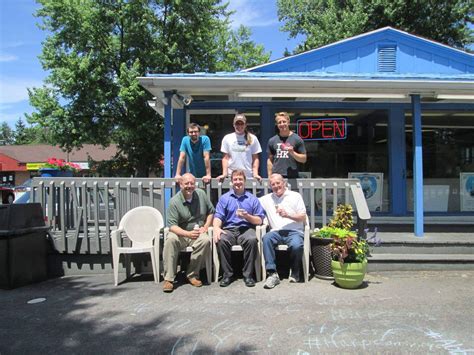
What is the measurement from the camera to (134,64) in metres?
16.9

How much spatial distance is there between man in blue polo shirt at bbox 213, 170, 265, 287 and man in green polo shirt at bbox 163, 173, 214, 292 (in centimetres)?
18

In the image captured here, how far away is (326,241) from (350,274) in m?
0.51

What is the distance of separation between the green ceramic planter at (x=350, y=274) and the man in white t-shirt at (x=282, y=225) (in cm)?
52

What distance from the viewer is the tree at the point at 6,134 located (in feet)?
322

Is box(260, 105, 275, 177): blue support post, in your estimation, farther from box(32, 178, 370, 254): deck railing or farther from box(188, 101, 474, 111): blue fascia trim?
box(32, 178, 370, 254): deck railing

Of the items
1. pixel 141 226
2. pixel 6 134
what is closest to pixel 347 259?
pixel 141 226

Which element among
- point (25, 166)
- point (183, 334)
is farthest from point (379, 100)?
point (25, 166)

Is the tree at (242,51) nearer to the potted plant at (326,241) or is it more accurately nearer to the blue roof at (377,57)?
the blue roof at (377,57)

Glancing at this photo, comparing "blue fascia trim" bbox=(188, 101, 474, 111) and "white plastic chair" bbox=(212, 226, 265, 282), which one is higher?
"blue fascia trim" bbox=(188, 101, 474, 111)

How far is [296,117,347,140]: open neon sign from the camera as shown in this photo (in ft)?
25.4

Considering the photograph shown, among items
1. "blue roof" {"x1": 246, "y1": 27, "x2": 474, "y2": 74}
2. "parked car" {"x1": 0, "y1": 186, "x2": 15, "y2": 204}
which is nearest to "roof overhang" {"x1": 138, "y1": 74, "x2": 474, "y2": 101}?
"blue roof" {"x1": 246, "y1": 27, "x2": 474, "y2": 74}

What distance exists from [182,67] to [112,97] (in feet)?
11.5

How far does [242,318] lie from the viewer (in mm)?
3799

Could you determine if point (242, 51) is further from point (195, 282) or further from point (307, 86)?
point (195, 282)
